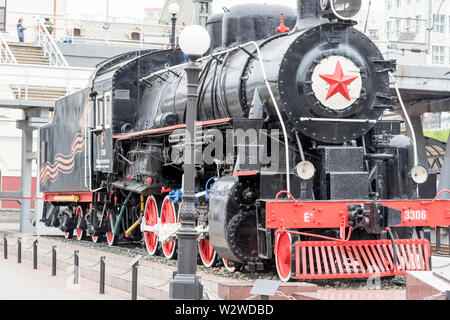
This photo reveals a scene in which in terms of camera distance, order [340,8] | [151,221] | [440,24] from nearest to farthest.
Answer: [340,8] → [151,221] → [440,24]

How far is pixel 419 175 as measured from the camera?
1112 cm

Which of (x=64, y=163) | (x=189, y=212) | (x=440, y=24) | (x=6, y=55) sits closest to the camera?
(x=189, y=212)

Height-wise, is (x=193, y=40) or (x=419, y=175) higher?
(x=193, y=40)

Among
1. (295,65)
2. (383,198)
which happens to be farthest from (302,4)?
(383,198)

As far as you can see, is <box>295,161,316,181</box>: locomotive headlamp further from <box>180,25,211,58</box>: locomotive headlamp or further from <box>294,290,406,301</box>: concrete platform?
<box>180,25,211,58</box>: locomotive headlamp

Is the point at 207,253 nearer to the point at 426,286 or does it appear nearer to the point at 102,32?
the point at 426,286

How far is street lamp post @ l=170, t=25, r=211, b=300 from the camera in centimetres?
907

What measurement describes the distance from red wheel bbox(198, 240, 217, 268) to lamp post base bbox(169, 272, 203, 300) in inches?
125

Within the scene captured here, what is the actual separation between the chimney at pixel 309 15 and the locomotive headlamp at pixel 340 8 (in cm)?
16

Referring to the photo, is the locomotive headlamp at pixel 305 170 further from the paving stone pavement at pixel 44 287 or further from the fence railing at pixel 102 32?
the fence railing at pixel 102 32

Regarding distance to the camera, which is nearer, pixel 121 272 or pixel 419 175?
pixel 419 175

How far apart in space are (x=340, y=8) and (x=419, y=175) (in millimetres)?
2476

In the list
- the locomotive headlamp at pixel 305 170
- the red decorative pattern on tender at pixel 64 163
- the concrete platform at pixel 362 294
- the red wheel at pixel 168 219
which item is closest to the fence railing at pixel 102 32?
the red decorative pattern on tender at pixel 64 163

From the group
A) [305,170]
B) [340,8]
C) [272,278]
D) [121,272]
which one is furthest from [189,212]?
[340,8]
